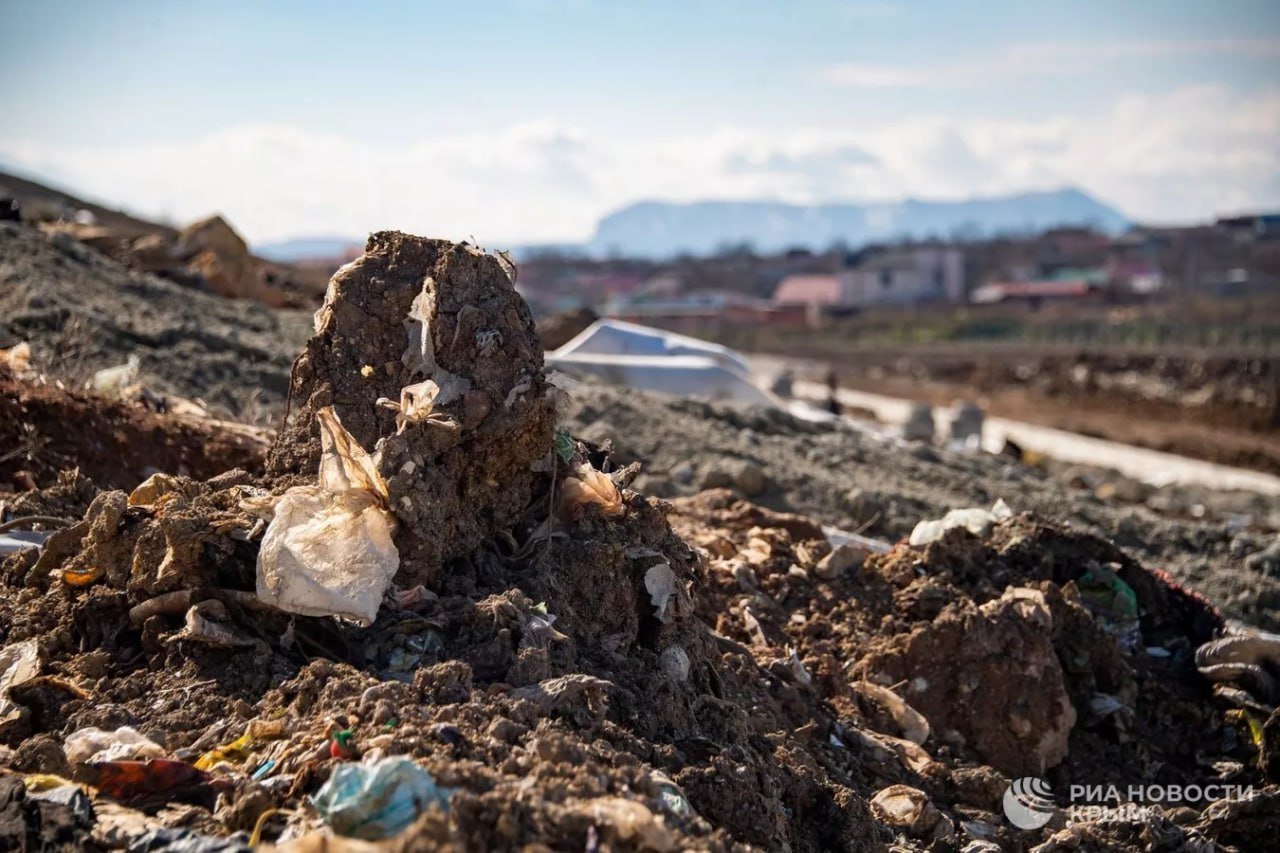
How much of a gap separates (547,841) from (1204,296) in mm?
68517

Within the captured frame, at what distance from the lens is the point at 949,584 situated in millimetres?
5613

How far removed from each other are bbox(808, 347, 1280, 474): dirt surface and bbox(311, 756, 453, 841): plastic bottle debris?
20.3 metres

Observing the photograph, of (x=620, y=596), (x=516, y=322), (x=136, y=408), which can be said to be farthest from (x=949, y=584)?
(x=136, y=408)

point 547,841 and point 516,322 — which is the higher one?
point 516,322

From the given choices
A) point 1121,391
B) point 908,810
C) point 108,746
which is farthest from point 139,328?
point 1121,391

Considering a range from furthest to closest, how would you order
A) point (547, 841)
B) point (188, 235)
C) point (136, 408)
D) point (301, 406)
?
point (188, 235), point (136, 408), point (301, 406), point (547, 841)

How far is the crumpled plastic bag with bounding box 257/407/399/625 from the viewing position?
135 inches

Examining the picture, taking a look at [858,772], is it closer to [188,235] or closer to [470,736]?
[470,736]

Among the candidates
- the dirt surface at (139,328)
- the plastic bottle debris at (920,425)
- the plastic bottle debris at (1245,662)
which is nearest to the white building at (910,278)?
the plastic bottle debris at (920,425)

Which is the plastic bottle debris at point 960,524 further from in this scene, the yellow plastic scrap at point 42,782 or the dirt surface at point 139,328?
the yellow plastic scrap at point 42,782

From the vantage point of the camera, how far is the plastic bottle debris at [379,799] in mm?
2611

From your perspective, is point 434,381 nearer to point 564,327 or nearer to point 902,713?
point 902,713

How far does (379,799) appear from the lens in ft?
8.68

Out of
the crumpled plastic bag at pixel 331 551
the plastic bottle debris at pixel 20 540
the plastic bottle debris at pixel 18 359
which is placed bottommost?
the plastic bottle debris at pixel 20 540
